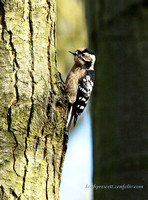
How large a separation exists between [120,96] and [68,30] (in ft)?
18.6

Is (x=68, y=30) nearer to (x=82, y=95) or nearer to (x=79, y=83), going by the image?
(x=79, y=83)

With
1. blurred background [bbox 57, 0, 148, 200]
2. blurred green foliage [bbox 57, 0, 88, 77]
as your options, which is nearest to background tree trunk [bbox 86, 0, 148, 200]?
blurred background [bbox 57, 0, 148, 200]

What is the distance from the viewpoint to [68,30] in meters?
10.4

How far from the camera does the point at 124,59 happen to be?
5.23 m

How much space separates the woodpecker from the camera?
242 inches

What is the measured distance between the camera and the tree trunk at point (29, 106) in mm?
3084

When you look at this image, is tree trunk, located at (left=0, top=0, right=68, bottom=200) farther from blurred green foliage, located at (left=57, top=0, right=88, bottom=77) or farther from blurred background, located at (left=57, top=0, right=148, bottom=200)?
blurred green foliage, located at (left=57, top=0, right=88, bottom=77)

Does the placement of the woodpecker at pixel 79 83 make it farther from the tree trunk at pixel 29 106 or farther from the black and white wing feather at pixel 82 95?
the tree trunk at pixel 29 106

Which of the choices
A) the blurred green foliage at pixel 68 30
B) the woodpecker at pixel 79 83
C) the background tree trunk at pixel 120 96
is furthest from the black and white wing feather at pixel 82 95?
the blurred green foliage at pixel 68 30

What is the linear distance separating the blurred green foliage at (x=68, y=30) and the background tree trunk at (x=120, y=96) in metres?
4.26

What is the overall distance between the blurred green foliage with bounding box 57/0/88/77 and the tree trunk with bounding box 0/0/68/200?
6.01 metres

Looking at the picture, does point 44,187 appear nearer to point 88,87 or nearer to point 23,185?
point 23,185

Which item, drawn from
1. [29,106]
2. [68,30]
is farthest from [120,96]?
[68,30]

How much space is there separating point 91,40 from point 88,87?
3.32 feet
